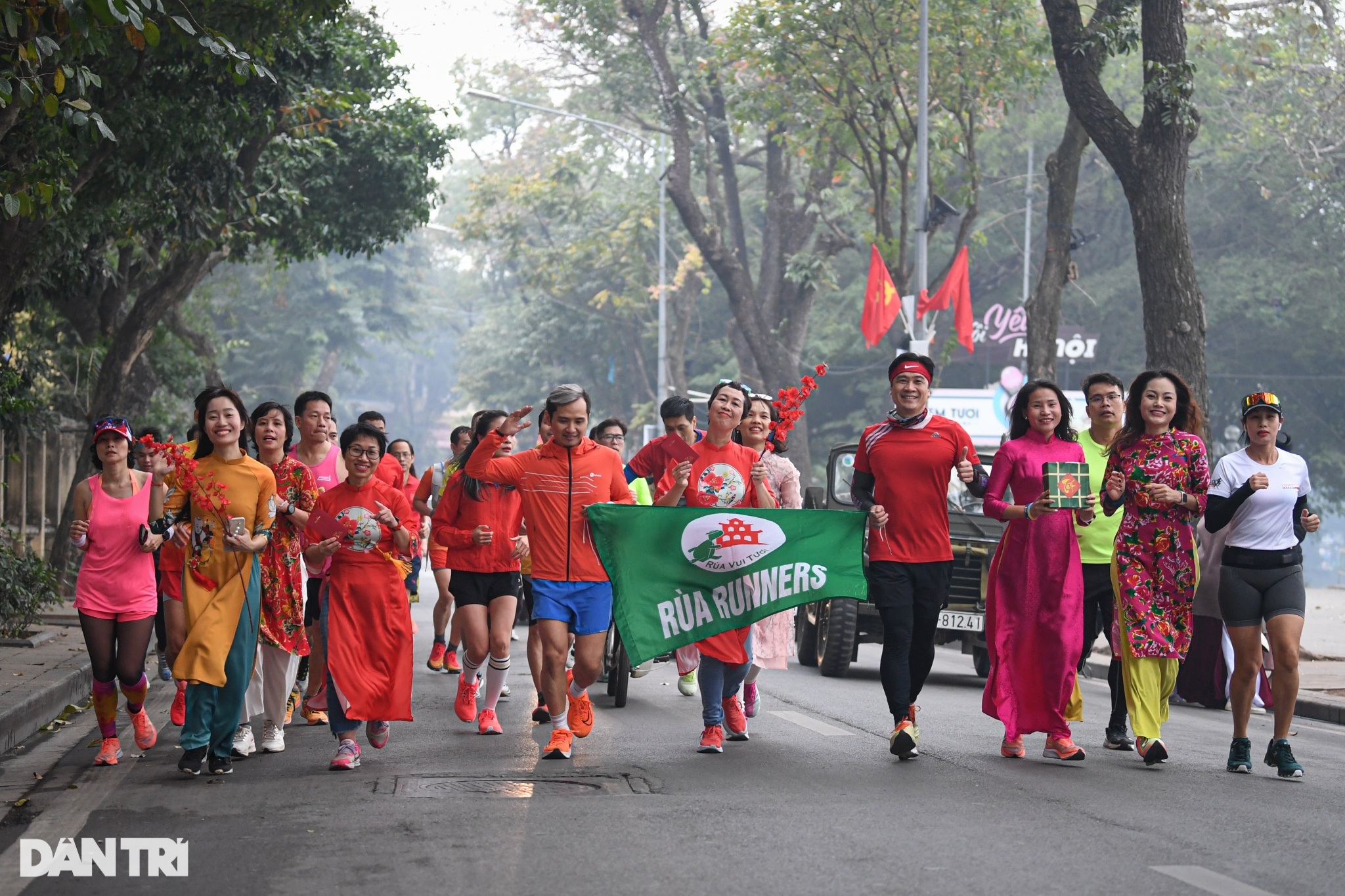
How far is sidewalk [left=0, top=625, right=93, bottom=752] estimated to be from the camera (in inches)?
369

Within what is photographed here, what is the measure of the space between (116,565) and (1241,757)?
18.0 feet

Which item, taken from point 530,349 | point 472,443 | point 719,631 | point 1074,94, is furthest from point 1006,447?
point 530,349

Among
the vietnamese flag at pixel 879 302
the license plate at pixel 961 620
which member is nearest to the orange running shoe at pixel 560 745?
the license plate at pixel 961 620

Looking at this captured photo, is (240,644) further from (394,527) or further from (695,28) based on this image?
(695,28)

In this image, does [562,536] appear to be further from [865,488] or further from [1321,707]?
[1321,707]

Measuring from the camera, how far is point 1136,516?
8398mm

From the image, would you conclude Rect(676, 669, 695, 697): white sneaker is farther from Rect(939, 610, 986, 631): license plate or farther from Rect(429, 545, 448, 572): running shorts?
Rect(939, 610, 986, 631): license plate

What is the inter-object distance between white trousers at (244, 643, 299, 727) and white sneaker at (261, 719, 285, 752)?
0.03 metres

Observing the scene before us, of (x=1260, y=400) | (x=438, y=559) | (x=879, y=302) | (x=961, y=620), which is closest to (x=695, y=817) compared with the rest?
(x=1260, y=400)

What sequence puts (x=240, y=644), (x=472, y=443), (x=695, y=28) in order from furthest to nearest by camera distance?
(x=695, y=28), (x=472, y=443), (x=240, y=644)

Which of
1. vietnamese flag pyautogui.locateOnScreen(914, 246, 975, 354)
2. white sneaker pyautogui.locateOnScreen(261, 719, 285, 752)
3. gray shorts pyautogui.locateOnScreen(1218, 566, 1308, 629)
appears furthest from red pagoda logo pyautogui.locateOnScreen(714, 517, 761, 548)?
vietnamese flag pyautogui.locateOnScreen(914, 246, 975, 354)

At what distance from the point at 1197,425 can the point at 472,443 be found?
3.91m

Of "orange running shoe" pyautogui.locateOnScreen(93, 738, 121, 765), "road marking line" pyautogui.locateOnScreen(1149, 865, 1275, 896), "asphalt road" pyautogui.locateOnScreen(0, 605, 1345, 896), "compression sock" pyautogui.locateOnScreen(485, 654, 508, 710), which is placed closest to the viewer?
"road marking line" pyautogui.locateOnScreen(1149, 865, 1275, 896)

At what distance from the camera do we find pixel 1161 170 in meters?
15.6
